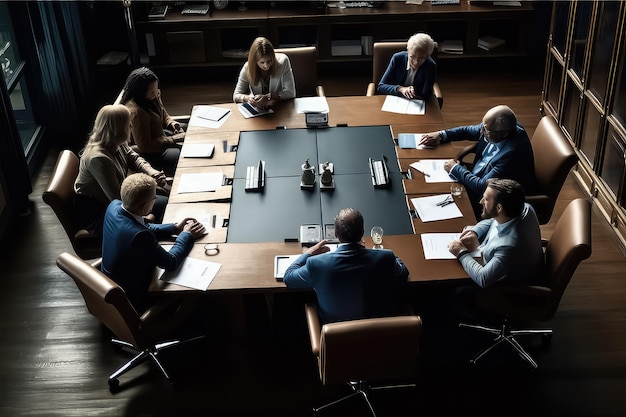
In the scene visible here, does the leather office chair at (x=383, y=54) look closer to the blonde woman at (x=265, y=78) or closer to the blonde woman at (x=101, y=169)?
the blonde woman at (x=265, y=78)

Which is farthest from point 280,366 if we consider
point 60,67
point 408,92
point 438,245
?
point 60,67

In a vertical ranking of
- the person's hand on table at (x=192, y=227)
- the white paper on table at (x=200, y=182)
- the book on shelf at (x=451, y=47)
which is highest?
the white paper on table at (x=200, y=182)

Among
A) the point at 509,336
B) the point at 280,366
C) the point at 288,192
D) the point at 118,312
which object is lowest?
the point at 280,366

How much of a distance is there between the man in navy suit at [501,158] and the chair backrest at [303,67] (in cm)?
192

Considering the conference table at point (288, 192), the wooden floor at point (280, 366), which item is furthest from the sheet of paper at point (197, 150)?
the wooden floor at point (280, 366)

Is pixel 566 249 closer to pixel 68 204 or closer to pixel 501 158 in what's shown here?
pixel 501 158

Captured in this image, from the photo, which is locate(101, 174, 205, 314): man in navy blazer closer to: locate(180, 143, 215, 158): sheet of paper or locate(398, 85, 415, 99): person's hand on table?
locate(180, 143, 215, 158): sheet of paper

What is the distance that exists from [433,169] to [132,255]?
2.17m

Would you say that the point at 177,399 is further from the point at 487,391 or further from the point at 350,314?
the point at 487,391

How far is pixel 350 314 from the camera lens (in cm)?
391

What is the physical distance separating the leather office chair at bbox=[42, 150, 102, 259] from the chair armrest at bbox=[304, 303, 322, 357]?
1.65 meters

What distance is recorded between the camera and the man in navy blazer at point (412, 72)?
5.90 meters

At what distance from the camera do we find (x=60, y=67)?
6.95m

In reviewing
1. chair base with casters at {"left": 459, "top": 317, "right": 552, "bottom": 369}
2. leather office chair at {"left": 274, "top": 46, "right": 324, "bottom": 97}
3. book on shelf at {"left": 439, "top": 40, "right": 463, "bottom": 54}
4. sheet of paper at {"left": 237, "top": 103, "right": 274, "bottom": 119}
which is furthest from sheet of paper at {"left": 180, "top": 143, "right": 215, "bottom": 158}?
book on shelf at {"left": 439, "top": 40, "right": 463, "bottom": 54}
